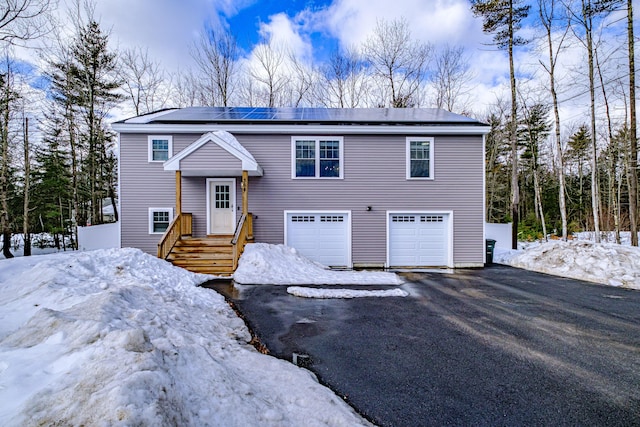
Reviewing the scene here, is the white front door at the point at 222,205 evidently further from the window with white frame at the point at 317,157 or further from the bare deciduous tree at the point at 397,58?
the bare deciduous tree at the point at 397,58

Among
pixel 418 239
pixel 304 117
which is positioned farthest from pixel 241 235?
pixel 418 239

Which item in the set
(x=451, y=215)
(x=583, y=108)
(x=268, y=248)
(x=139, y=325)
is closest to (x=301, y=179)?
(x=268, y=248)

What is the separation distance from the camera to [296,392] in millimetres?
2809

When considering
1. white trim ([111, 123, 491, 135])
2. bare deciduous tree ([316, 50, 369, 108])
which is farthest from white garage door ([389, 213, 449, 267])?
bare deciduous tree ([316, 50, 369, 108])

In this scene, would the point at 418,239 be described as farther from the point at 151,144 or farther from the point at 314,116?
the point at 151,144

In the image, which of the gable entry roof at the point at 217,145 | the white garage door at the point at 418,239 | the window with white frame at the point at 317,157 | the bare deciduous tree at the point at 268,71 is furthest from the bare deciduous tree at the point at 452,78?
the gable entry roof at the point at 217,145

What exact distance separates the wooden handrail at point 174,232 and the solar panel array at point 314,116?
377 centimetres

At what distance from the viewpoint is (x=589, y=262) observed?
355 inches

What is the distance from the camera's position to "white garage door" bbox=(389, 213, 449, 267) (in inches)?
434

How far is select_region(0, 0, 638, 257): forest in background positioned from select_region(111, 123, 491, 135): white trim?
5.29 metres

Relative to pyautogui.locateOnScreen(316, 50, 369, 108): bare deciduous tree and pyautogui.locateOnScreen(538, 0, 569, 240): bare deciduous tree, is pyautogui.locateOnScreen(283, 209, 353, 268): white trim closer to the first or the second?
pyautogui.locateOnScreen(538, 0, 569, 240): bare deciduous tree

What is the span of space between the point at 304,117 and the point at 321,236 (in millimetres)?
5030

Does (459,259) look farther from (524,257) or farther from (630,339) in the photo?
(630,339)

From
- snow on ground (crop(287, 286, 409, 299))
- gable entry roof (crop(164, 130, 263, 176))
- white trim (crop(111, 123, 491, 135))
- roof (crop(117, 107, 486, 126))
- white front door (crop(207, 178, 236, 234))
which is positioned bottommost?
snow on ground (crop(287, 286, 409, 299))
